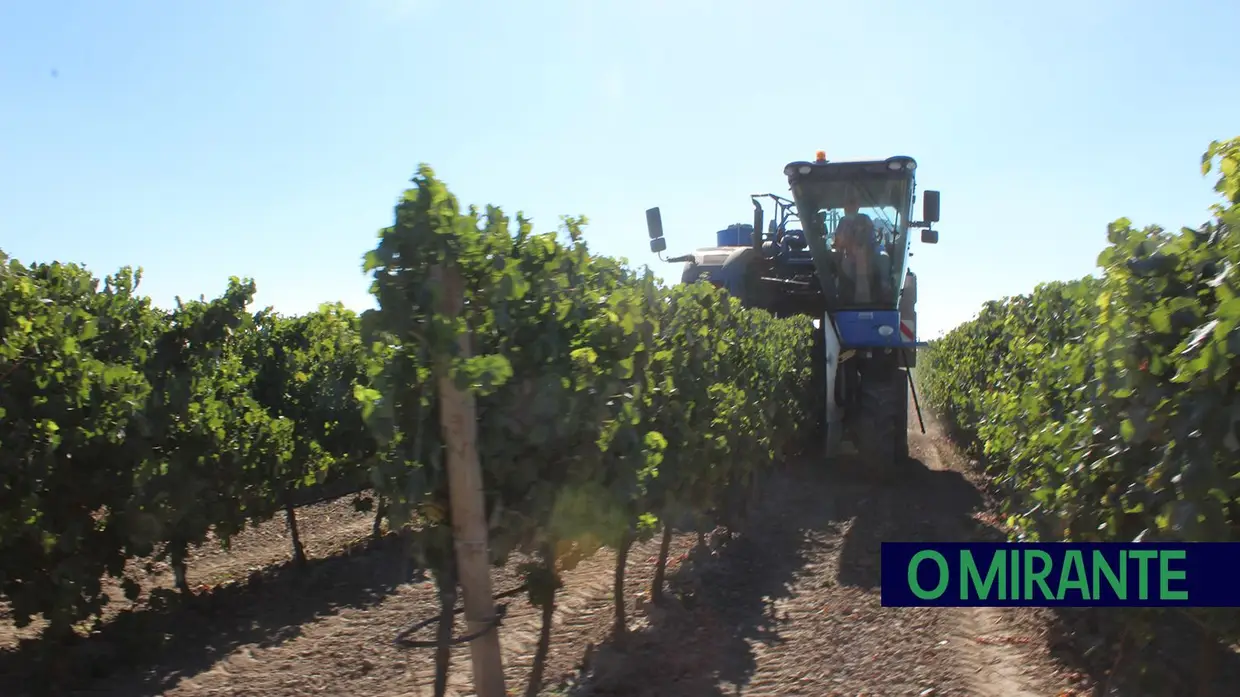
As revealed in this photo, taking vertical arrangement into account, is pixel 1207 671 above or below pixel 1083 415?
below

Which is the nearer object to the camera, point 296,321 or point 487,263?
point 487,263

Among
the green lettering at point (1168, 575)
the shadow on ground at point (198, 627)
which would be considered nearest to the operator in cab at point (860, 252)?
the shadow on ground at point (198, 627)

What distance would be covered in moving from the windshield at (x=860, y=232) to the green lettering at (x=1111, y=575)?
6572mm

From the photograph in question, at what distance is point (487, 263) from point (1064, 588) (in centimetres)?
242

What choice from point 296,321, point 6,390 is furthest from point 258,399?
point 6,390

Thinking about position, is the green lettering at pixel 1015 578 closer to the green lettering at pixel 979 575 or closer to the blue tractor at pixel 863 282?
the green lettering at pixel 979 575

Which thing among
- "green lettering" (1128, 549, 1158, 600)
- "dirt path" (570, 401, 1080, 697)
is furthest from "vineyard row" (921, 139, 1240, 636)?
"dirt path" (570, 401, 1080, 697)

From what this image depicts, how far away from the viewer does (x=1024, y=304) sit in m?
7.88

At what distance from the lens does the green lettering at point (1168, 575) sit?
2.80 metres

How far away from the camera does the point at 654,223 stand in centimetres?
981

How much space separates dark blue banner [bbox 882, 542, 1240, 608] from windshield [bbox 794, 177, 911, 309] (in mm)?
6522

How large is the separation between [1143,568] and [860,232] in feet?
22.5

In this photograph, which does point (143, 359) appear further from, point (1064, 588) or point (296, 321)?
point (1064, 588)

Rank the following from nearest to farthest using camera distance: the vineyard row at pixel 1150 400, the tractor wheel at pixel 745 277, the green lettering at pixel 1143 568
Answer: the vineyard row at pixel 1150 400 < the green lettering at pixel 1143 568 < the tractor wheel at pixel 745 277
